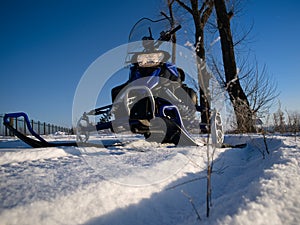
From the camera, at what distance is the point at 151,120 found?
3002 millimetres

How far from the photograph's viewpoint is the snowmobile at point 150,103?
2.91 m

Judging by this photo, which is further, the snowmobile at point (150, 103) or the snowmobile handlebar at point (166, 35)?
the snowmobile handlebar at point (166, 35)

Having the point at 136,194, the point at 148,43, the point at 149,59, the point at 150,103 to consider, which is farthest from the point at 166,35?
the point at 136,194

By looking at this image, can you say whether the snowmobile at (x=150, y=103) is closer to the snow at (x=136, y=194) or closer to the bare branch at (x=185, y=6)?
the snow at (x=136, y=194)

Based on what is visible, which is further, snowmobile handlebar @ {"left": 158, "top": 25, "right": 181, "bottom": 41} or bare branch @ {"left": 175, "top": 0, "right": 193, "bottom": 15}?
bare branch @ {"left": 175, "top": 0, "right": 193, "bottom": 15}

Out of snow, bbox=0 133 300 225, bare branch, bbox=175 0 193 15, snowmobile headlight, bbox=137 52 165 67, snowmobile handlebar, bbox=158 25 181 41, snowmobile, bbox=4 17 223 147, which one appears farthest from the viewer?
bare branch, bbox=175 0 193 15

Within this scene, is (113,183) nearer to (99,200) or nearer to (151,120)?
(99,200)

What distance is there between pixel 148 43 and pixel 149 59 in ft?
1.75

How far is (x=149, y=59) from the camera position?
136 inches

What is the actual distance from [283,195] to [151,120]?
2210mm

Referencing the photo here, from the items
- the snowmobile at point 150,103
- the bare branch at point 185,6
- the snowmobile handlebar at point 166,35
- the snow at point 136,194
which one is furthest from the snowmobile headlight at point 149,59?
the bare branch at point 185,6

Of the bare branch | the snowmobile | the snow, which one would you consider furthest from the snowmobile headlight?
the bare branch

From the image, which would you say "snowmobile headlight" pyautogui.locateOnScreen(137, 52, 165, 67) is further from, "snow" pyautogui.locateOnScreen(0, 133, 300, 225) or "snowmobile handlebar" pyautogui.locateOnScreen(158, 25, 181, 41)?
"snow" pyautogui.locateOnScreen(0, 133, 300, 225)

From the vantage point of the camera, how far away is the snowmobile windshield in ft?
11.5
